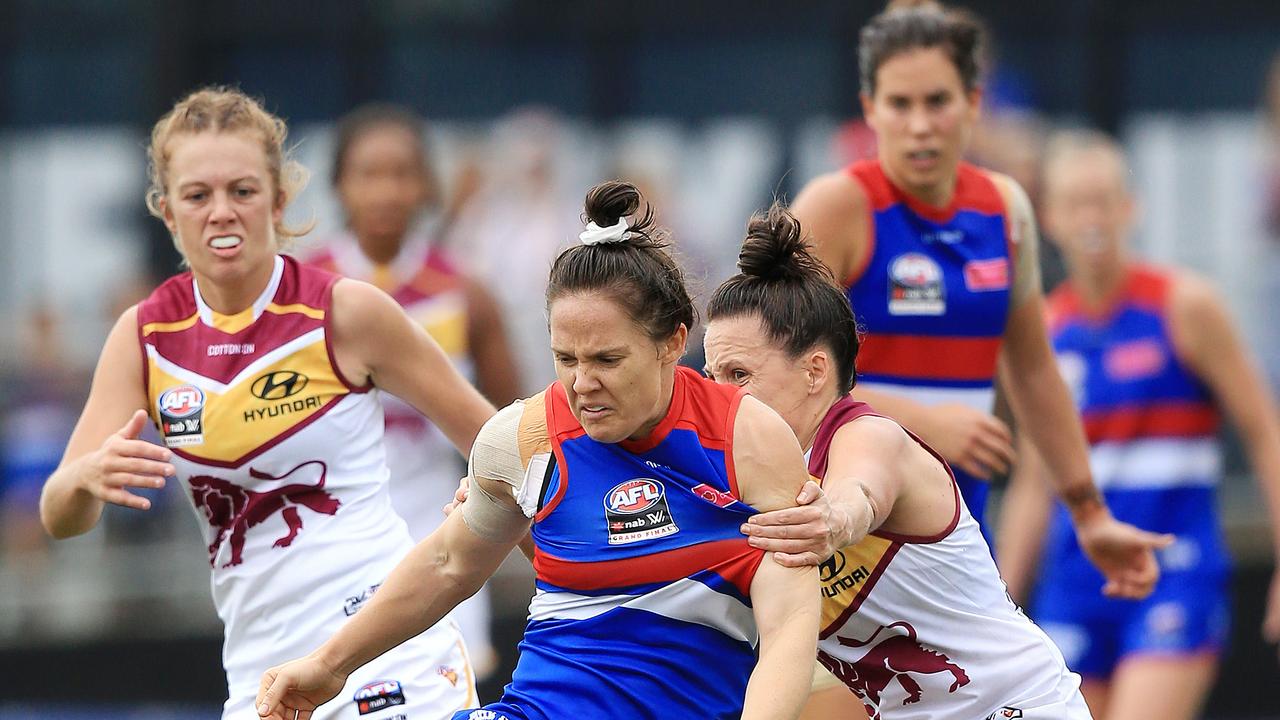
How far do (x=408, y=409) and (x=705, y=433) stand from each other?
3070 millimetres

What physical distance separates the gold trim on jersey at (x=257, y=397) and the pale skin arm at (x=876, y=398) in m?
1.29

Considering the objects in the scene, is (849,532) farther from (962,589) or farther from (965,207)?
(965,207)

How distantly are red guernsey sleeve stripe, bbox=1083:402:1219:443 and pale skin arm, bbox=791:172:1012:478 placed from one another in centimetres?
210

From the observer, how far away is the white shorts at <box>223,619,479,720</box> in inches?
169

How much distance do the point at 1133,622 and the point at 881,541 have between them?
121 inches

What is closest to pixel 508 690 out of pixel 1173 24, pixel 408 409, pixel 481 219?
pixel 408 409

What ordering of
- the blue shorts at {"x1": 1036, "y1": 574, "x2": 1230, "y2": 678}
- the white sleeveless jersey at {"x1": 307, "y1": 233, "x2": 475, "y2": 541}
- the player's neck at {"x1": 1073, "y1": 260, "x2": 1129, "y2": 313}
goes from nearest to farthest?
the white sleeveless jersey at {"x1": 307, "y1": 233, "x2": 475, "y2": 541} < the blue shorts at {"x1": 1036, "y1": 574, "x2": 1230, "y2": 678} < the player's neck at {"x1": 1073, "y1": 260, "x2": 1129, "y2": 313}

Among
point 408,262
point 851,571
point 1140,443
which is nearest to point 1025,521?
point 1140,443

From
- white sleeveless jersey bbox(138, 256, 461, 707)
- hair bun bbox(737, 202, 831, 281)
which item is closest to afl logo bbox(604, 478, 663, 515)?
hair bun bbox(737, 202, 831, 281)

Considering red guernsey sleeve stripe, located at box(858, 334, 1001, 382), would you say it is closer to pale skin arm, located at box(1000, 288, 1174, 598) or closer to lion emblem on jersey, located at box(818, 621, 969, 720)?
pale skin arm, located at box(1000, 288, 1174, 598)

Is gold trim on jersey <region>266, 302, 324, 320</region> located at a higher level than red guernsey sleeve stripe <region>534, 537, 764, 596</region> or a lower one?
higher

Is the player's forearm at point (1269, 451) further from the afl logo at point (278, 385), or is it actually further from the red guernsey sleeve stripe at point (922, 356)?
the afl logo at point (278, 385)

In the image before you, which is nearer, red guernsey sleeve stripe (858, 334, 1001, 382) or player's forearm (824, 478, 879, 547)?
player's forearm (824, 478, 879, 547)

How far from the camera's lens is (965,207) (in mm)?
5246
